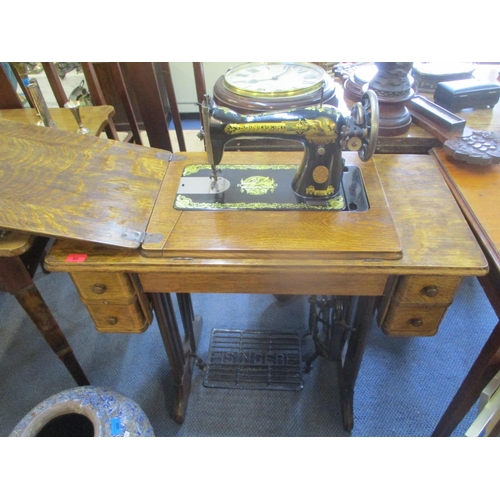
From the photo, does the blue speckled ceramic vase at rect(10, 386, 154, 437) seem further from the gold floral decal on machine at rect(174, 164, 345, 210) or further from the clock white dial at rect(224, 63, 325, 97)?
the clock white dial at rect(224, 63, 325, 97)

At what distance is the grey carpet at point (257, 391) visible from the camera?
149 cm

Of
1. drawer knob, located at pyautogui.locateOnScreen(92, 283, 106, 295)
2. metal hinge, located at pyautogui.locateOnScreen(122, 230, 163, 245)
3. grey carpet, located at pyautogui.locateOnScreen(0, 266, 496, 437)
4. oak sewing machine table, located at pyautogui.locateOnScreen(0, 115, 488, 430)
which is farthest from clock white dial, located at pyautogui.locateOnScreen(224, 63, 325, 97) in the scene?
grey carpet, located at pyautogui.locateOnScreen(0, 266, 496, 437)

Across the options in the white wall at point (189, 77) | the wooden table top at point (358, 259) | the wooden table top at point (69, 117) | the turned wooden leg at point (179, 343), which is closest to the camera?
the wooden table top at point (358, 259)

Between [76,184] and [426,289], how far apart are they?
92 centimetres

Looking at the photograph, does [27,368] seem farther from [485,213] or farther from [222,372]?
[485,213]

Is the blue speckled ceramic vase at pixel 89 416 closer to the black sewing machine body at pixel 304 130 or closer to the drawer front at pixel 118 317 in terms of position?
the drawer front at pixel 118 317

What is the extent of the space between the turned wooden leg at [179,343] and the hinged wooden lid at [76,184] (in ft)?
0.95

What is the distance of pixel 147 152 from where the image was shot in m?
1.18

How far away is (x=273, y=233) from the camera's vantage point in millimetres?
919

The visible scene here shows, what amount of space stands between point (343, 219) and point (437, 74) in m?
1.00

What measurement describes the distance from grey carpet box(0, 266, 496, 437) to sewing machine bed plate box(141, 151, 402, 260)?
907 millimetres

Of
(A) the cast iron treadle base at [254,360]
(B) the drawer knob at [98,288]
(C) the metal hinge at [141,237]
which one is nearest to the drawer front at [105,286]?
(B) the drawer knob at [98,288]

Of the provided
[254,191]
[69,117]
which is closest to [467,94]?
[254,191]

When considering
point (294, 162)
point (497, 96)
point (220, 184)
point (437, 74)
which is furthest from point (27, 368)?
point (497, 96)
